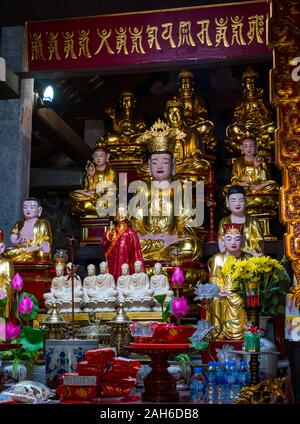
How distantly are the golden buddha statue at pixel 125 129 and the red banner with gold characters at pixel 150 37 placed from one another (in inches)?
80.1

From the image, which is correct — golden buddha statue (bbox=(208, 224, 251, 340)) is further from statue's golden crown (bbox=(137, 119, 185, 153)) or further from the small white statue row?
statue's golden crown (bbox=(137, 119, 185, 153))

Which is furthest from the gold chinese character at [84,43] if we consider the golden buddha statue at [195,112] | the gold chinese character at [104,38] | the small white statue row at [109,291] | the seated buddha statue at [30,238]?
the small white statue row at [109,291]

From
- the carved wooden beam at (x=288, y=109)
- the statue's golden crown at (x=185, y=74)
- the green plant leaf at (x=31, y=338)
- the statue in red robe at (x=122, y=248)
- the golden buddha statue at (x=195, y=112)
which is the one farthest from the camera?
the statue's golden crown at (x=185, y=74)

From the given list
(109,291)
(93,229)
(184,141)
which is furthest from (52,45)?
(109,291)

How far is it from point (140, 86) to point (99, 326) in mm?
6153

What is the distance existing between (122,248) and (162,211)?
127cm

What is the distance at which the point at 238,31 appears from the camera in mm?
6984

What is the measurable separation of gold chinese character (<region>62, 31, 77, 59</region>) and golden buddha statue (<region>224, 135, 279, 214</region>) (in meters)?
2.23

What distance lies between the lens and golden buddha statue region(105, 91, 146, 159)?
923cm

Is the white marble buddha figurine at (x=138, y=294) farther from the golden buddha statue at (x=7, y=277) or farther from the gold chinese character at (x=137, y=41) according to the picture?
the gold chinese character at (x=137, y=41)

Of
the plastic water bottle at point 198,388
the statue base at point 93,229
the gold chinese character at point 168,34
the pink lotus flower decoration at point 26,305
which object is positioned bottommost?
the plastic water bottle at point 198,388

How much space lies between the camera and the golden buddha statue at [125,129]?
9227 millimetres

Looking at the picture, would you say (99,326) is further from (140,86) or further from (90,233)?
(140,86)

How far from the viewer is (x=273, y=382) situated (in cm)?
382
